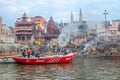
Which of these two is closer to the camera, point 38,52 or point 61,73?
point 61,73

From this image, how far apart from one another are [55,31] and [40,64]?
321 ft

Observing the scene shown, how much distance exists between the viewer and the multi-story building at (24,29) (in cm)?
15088

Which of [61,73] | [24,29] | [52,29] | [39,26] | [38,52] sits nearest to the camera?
[61,73]

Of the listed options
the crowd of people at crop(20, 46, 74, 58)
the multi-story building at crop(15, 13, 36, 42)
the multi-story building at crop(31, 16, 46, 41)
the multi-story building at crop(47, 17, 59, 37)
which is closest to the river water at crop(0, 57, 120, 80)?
the crowd of people at crop(20, 46, 74, 58)

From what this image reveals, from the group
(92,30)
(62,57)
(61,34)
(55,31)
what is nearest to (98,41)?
(92,30)

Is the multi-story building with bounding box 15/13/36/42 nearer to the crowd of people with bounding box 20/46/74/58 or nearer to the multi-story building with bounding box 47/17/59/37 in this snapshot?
the multi-story building with bounding box 47/17/59/37

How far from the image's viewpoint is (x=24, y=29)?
152 metres

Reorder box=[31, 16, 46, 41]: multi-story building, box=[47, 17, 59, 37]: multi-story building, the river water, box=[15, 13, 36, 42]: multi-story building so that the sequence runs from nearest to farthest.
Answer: the river water → box=[31, 16, 46, 41]: multi-story building → box=[15, 13, 36, 42]: multi-story building → box=[47, 17, 59, 37]: multi-story building

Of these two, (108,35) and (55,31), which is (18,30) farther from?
(108,35)

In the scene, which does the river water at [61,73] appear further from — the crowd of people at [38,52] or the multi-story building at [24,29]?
the multi-story building at [24,29]

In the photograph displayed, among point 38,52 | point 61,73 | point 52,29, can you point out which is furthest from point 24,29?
point 61,73

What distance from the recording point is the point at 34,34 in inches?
5915

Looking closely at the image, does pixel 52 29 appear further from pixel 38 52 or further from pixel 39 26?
pixel 38 52

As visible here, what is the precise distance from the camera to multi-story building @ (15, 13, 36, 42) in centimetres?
15088
